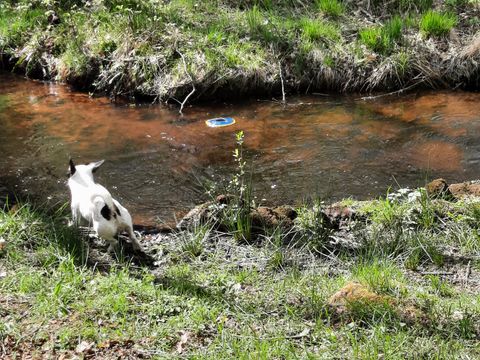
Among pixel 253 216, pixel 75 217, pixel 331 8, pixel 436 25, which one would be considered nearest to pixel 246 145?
pixel 253 216

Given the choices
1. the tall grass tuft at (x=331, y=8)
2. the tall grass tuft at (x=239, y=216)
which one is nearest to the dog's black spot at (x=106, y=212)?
the tall grass tuft at (x=239, y=216)

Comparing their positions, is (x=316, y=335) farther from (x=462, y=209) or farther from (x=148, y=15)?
(x=148, y=15)

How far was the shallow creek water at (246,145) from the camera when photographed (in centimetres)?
730

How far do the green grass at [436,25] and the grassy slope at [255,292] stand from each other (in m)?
6.20

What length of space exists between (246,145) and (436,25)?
4.71 m

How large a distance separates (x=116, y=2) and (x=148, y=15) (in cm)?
76

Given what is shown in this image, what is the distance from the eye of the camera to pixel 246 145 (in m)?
8.64

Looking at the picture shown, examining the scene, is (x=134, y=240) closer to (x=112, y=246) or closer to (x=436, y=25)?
(x=112, y=246)

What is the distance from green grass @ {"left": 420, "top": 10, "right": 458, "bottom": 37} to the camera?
11125 mm

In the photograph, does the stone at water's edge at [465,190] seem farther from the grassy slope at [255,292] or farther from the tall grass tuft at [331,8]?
the tall grass tuft at [331,8]

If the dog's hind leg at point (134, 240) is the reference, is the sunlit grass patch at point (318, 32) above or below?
above

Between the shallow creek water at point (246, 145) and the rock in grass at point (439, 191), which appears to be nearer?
the rock in grass at point (439, 191)

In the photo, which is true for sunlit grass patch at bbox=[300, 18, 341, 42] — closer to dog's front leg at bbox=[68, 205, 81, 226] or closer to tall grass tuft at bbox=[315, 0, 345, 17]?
tall grass tuft at bbox=[315, 0, 345, 17]

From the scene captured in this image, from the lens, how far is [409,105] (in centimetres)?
1003
